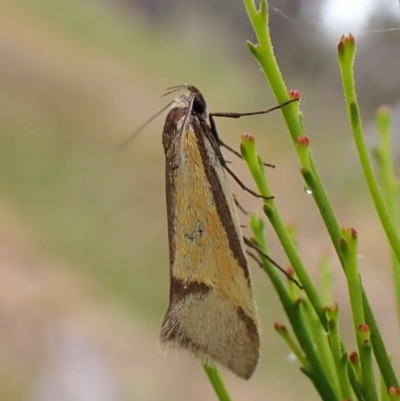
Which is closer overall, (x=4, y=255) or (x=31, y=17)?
(x=4, y=255)

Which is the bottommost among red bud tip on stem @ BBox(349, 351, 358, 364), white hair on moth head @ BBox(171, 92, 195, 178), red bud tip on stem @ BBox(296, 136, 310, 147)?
red bud tip on stem @ BBox(349, 351, 358, 364)

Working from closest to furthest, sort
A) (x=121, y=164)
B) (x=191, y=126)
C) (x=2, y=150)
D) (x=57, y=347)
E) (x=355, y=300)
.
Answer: (x=355, y=300), (x=191, y=126), (x=57, y=347), (x=2, y=150), (x=121, y=164)

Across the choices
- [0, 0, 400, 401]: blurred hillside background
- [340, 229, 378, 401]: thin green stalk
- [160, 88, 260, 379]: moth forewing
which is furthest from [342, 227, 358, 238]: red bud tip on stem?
[0, 0, 400, 401]: blurred hillside background

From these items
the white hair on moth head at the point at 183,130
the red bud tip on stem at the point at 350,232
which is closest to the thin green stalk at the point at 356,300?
the red bud tip on stem at the point at 350,232

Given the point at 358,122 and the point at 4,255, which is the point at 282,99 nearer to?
the point at 358,122

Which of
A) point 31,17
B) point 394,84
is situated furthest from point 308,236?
point 31,17

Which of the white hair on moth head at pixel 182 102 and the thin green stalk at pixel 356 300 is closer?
the thin green stalk at pixel 356 300

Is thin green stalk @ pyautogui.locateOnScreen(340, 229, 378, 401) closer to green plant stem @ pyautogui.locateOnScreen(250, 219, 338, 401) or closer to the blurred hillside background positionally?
green plant stem @ pyautogui.locateOnScreen(250, 219, 338, 401)

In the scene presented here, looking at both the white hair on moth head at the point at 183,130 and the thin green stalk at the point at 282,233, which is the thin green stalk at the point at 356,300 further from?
the white hair on moth head at the point at 183,130
